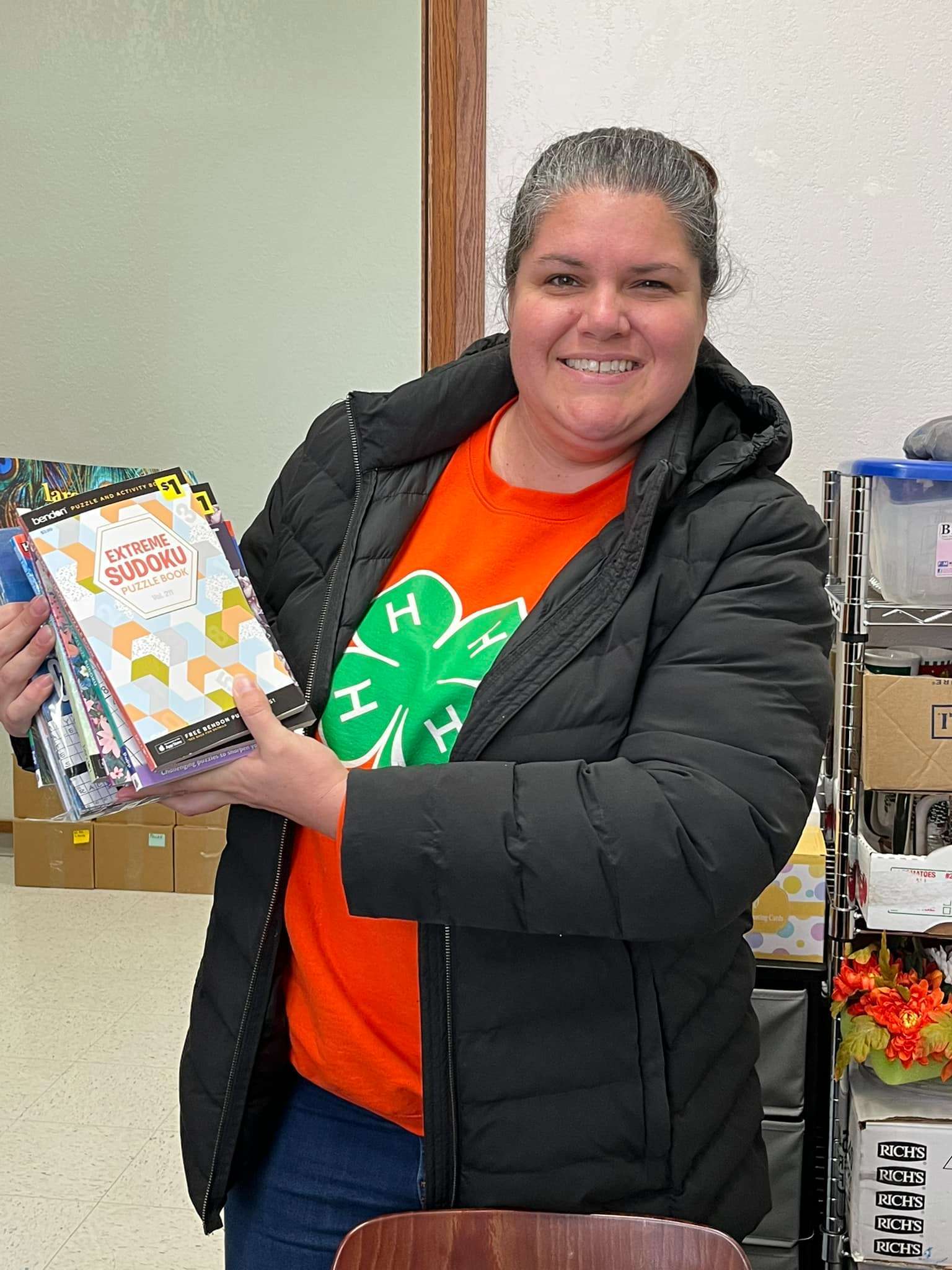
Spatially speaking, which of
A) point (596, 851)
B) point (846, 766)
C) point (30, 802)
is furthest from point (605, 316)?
point (30, 802)

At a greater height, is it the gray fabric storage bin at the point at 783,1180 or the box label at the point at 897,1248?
the gray fabric storage bin at the point at 783,1180

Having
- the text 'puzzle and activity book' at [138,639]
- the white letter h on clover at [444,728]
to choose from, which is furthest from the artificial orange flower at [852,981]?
the text 'puzzle and activity book' at [138,639]

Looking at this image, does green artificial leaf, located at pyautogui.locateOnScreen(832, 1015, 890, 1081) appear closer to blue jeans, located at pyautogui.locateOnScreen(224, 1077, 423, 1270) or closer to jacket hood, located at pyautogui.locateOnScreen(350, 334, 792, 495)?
blue jeans, located at pyautogui.locateOnScreen(224, 1077, 423, 1270)

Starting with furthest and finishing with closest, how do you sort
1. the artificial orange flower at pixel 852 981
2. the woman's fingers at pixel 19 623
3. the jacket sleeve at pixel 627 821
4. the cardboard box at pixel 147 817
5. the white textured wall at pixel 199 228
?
1. the cardboard box at pixel 147 817
2. the white textured wall at pixel 199 228
3. the artificial orange flower at pixel 852 981
4. the woman's fingers at pixel 19 623
5. the jacket sleeve at pixel 627 821

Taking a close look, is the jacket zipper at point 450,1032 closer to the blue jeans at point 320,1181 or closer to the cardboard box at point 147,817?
the blue jeans at point 320,1181

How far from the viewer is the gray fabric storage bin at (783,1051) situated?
180cm

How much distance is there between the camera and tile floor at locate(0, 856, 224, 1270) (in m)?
2.28

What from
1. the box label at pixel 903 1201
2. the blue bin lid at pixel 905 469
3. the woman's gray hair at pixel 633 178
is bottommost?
the box label at pixel 903 1201

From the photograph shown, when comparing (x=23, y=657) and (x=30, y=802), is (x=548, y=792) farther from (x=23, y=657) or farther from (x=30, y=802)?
(x=30, y=802)

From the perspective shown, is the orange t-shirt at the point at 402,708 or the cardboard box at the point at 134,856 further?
the cardboard box at the point at 134,856

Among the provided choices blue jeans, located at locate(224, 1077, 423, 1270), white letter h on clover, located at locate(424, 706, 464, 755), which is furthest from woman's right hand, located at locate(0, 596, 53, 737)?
blue jeans, located at locate(224, 1077, 423, 1270)

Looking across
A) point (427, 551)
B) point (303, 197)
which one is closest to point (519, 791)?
point (427, 551)

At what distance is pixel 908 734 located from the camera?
173cm

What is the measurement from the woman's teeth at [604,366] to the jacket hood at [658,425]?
7 centimetres
